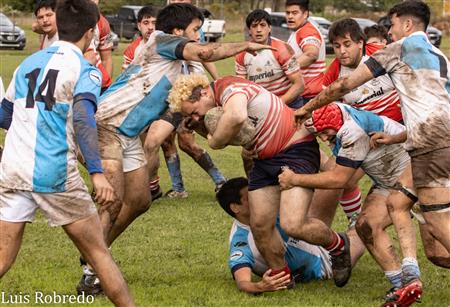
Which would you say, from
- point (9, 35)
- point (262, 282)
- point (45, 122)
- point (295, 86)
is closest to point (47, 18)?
point (295, 86)

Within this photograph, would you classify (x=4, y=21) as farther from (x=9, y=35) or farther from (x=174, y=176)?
(x=174, y=176)

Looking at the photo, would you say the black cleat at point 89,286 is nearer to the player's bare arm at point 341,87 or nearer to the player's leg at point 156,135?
the player's bare arm at point 341,87

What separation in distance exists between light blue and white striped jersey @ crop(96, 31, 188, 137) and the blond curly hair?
1.08ft

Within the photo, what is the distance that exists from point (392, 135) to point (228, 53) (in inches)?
52.1

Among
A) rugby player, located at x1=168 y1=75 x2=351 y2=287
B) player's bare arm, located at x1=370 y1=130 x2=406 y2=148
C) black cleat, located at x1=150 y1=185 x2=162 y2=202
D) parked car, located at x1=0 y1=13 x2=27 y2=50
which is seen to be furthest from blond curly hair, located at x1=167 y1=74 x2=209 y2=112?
parked car, located at x1=0 y1=13 x2=27 y2=50

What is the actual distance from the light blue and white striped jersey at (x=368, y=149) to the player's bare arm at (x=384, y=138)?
0.04 m

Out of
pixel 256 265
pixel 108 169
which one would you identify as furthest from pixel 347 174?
pixel 108 169

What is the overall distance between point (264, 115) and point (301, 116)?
0.28 meters

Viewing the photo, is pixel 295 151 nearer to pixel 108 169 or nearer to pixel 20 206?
pixel 108 169

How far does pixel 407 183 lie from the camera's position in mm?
7238

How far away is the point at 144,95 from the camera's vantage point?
766 centimetres

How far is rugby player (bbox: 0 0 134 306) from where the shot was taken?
606 centimetres

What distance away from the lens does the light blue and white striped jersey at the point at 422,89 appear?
273 inches

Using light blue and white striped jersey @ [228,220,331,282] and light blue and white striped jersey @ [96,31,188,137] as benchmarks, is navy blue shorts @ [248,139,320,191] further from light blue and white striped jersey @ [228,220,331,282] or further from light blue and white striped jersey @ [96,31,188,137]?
light blue and white striped jersey @ [96,31,188,137]
